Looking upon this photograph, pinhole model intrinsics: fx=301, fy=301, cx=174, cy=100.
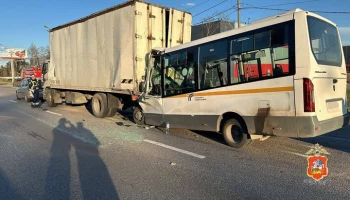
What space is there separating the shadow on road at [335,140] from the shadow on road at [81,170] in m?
4.87

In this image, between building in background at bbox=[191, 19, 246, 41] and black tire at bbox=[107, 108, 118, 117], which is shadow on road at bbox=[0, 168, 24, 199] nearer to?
black tire at bbox=[107, 108, 118, 117]

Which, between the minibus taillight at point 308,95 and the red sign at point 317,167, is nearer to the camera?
the red sign at point 317,167

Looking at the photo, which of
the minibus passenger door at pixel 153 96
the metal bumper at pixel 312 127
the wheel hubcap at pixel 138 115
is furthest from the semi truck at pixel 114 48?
the metal bumper at pixel 312 127

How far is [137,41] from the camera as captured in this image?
376 inches

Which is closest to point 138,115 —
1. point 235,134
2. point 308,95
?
point 235,134

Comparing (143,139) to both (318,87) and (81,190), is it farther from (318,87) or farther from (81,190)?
(318,87)

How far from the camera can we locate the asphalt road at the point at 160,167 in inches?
170

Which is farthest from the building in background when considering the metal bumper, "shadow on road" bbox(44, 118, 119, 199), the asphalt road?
the metal bumper

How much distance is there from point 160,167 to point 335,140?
4563 millimetres

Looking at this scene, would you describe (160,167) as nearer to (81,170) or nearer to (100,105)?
(81,170)

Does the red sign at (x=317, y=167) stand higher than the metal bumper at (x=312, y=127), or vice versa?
the metal bumper at (x=312, y=127)

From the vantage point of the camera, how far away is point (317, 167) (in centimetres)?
537

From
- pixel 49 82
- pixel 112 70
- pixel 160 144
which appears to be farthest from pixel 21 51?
pixel 160 144

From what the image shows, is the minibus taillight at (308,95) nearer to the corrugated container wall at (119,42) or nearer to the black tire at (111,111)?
the corrugated container wall at (119,42)
